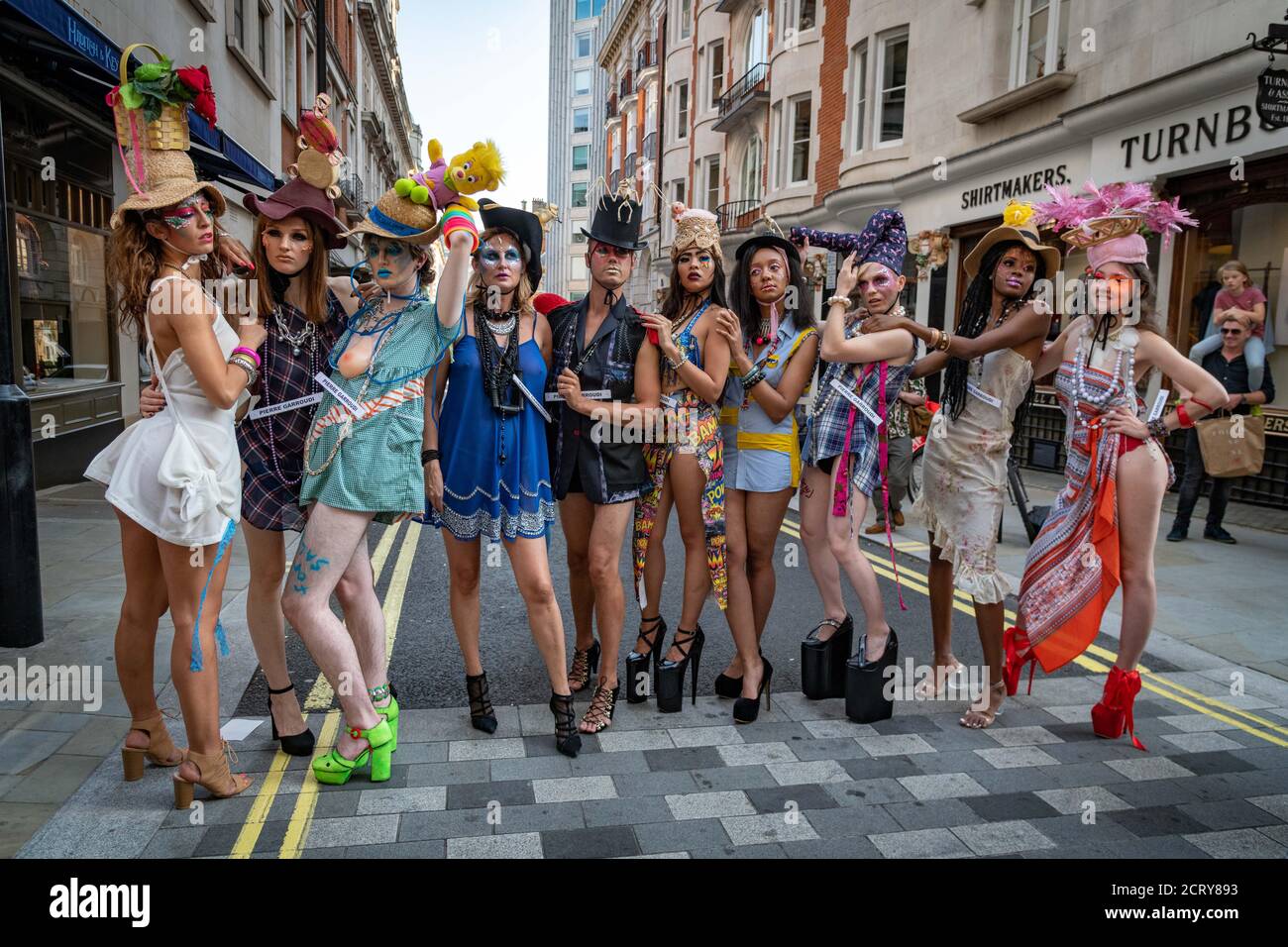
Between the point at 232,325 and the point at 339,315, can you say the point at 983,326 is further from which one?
the point at 232,325

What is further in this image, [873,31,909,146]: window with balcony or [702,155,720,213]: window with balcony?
[702,155,720,213]: window with balcony

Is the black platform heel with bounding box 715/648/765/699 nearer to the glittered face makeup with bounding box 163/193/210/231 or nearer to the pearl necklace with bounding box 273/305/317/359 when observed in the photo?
the pearl necklace with bounding box 273/305/317/359

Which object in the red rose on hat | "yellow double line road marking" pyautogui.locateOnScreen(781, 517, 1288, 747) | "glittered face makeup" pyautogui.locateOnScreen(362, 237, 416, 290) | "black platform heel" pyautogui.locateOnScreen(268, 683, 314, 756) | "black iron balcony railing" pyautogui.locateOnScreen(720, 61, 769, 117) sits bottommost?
"yellow double line road marking" pyautogui.locateOnScreen(781, 517, 1288, 747)

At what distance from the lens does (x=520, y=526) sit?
3.64 metres

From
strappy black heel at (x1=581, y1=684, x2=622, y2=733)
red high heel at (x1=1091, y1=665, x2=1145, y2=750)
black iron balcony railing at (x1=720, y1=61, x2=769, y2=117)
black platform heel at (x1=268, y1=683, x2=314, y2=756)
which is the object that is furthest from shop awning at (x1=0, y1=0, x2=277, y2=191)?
black iron balcony railing at (x1=720, y1=61, x2=769, y2=117)

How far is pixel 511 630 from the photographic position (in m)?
5.42

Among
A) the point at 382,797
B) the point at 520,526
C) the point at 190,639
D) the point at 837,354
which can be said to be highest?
the point at 837,354

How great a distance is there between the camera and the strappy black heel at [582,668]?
433 cm

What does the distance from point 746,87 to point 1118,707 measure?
26.2 metres

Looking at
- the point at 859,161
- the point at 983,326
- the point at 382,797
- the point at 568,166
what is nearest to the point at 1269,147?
the point at 983,326

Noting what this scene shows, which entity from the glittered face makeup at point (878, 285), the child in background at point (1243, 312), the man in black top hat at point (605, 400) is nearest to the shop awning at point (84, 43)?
the man in black top hat at point (605, 400)

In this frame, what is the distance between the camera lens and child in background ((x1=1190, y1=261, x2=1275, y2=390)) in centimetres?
786

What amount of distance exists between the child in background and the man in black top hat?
21.9 ft

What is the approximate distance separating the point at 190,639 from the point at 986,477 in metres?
3.49
